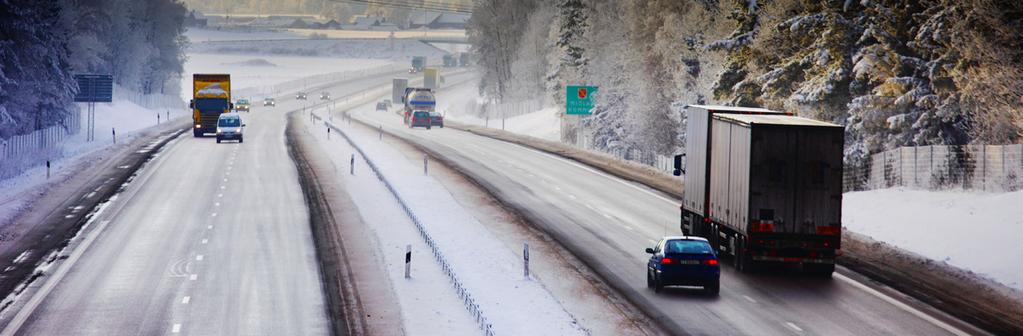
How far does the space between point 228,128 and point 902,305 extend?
59.0 metres

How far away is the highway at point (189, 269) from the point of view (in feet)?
79.0

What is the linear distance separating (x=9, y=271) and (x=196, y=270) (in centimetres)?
449

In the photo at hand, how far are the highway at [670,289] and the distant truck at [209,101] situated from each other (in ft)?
96.3

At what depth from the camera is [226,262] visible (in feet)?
104

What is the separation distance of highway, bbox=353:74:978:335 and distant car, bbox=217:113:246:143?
24218mm

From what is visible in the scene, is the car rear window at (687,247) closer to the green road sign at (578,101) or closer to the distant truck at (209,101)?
the green road sign at (578,101)

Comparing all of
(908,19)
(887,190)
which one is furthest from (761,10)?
(887,190)

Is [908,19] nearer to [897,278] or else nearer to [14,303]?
[897,278]

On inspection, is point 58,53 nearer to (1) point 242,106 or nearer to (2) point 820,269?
(2) point 820,269

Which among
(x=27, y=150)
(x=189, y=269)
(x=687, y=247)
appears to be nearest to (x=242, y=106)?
(x=27, y=150)

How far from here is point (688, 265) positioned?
26984 mm

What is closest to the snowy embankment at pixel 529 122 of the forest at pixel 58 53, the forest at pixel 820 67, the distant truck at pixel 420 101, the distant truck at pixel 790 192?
the distant truck at pixel 420 101

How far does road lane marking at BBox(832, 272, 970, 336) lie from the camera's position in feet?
76.8

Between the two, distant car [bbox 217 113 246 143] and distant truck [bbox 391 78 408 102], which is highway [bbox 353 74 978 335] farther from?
distant truck [bbox 391 78 408 102]
